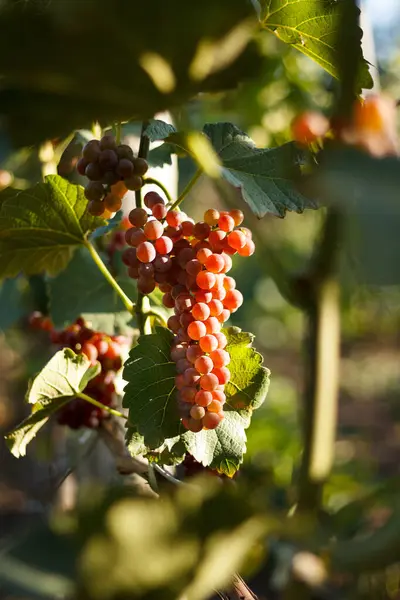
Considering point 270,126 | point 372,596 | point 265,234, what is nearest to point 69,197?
point 265,234

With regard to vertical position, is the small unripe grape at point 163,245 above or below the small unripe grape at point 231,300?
above

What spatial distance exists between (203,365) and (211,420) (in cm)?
4

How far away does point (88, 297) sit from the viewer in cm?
100

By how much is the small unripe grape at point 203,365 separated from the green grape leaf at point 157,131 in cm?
18

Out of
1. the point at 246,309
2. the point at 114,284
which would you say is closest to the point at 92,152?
the point at 114,284

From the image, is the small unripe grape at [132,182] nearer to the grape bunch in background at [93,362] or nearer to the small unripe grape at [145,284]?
the small unripe grape at [145,284]

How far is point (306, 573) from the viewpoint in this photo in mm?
403

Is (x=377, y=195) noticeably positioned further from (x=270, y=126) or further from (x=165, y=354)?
(x=270, y=126)

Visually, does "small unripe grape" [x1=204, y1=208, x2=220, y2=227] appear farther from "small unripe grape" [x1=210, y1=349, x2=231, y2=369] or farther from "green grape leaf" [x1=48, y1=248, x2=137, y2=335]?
"green grape leaf" [x1=48, y1=248, x2=137, y2=335]

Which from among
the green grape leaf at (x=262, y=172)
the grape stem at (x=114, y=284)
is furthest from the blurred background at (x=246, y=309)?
the grape stem at (x=114, y=284)

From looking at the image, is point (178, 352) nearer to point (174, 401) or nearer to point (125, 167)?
point (174, 401)

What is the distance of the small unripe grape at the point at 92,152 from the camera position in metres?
0.64

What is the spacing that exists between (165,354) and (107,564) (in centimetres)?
32

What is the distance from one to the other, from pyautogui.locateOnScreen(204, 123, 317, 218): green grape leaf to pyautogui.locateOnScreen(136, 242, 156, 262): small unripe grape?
0.27 ft
